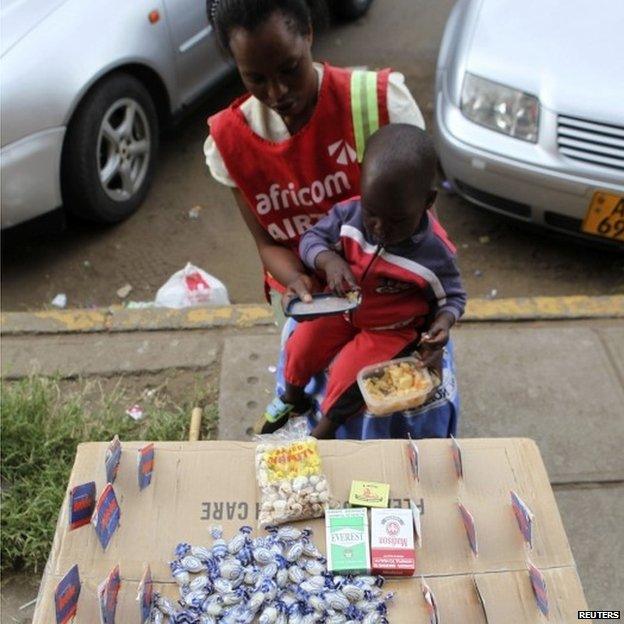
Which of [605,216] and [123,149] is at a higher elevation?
[123,149]

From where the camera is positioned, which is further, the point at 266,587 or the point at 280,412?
the point at 280,412

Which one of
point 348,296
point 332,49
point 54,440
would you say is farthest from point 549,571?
point 332,49

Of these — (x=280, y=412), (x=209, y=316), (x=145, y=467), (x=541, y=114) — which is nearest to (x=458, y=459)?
(x=145, y=467)

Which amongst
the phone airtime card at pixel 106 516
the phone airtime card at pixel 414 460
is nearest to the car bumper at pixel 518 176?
the phone airtime card at pixel 414 460

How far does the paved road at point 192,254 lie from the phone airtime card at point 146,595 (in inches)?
82.0

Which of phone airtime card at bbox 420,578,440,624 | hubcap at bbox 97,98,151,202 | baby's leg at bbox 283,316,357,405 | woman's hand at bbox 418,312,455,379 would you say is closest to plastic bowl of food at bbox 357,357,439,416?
woman's hand at bbox 418,312,455,379

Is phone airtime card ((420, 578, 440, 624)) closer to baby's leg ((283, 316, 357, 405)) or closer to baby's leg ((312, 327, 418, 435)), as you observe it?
baby's leg ((312, 327, 418, 435))

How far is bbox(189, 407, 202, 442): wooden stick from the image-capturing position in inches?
100

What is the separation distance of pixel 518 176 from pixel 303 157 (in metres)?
1.51

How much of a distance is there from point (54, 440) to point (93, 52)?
5.83 ft

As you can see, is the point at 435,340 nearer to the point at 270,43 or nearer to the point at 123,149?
the point at 270,43

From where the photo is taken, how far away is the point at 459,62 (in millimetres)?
3381

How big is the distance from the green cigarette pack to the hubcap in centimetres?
Answer: 244

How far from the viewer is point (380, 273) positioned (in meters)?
1.90
